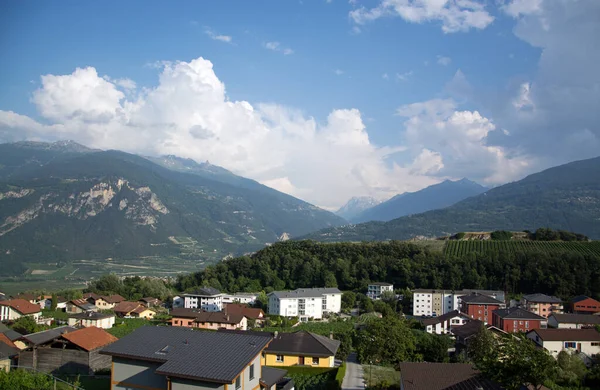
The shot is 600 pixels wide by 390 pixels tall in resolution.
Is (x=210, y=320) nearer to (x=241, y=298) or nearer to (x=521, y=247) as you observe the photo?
(x=241, y=298)

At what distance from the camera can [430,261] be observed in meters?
74.9

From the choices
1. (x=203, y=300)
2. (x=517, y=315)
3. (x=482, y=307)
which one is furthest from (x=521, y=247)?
(x=203, y=300)

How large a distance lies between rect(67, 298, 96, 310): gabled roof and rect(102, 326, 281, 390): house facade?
4730cm

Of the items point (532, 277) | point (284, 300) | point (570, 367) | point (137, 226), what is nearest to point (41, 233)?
point (137, 226)

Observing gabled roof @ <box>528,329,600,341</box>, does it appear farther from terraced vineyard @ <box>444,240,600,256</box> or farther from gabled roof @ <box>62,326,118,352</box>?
terraced vineyard @ <box>444,240,600,256</box>

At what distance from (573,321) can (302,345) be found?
32.2 meters

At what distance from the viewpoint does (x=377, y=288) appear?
235 ft

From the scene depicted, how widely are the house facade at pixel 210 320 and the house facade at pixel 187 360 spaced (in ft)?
105

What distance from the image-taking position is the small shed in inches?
945

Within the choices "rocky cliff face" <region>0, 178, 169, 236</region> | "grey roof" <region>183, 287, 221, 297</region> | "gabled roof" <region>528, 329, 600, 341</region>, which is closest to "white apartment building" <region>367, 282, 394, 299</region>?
"grey roof" <region>183, 287, 221, 297</region>

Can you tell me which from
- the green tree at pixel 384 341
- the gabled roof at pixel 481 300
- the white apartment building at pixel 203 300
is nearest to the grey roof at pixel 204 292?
the white apartment building at pixel 203 300

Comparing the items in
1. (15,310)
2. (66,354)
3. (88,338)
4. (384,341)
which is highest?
(88,338)

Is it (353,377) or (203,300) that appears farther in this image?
(203,300)

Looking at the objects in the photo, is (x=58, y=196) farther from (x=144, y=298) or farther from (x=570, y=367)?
(x=570, y=367)
